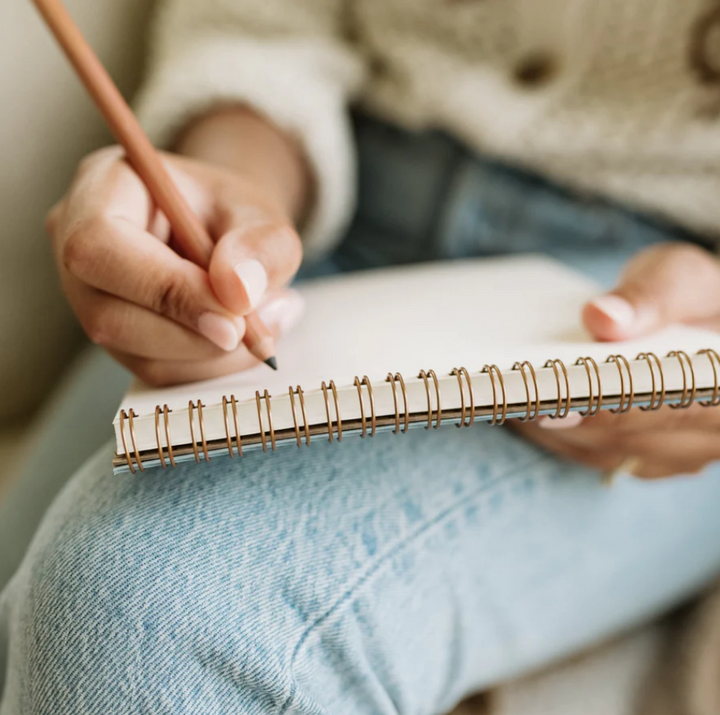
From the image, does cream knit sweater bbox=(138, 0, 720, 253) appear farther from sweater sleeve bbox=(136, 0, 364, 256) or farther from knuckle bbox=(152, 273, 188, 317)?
knuckle bbox=(152, 273, 188, 317)

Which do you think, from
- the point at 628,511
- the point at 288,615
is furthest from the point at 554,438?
the point at 288,615

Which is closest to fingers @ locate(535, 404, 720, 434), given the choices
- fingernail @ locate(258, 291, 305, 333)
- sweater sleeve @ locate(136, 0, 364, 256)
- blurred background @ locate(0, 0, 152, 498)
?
fingernail @ locate(258, 291, 305, 333)

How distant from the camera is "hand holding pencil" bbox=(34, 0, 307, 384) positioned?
0.28 m

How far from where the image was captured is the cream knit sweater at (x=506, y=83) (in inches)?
18.9

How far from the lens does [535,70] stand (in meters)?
0.53

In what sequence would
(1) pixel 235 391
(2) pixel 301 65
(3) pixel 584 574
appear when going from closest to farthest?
(1) pixel 235 391 < (3) pixel 584 574 < (2) pixel 301 65

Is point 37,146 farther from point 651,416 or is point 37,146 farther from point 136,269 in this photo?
point 651,416

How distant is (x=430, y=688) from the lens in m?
0.35

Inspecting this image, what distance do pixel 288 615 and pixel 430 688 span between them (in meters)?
0.11

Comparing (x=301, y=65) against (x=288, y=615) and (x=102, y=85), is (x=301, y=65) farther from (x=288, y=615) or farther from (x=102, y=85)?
(x=288, y=615)

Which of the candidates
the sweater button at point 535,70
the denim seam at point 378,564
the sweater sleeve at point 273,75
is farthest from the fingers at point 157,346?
the sweater button at point 535,70

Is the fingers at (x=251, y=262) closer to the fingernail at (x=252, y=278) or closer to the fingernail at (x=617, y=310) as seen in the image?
the fingernail at (x=252, y=278)

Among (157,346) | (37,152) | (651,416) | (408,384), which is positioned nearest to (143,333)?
(157,346)

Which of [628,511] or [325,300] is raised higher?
[325,300]
